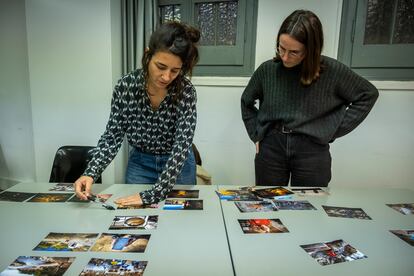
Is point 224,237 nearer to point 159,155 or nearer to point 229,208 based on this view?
point 229,208

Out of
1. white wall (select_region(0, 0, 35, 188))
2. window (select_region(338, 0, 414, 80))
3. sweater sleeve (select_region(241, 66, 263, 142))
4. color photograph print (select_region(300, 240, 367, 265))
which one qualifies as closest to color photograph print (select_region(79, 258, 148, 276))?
color photograph print (select_region(300, 240, 367, 265))

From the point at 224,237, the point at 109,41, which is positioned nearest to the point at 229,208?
the point at 224,237

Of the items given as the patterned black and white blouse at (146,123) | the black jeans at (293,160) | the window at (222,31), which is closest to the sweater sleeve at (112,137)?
the patterned black and white blouse at (146,123)

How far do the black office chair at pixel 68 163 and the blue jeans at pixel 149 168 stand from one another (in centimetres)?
28

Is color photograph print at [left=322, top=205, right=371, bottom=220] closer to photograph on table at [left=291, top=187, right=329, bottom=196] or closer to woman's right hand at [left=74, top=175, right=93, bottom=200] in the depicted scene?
photograph on table at [left=291, top=187, right=329, bottom=196]

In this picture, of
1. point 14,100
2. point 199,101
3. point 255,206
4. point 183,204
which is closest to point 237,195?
point 255,206

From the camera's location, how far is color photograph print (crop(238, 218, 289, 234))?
0.90m

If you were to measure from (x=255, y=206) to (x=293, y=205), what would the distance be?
0.50ft

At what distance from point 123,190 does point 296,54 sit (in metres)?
0.96

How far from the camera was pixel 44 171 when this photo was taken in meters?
2.59

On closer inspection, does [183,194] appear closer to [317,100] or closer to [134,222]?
[134,222]

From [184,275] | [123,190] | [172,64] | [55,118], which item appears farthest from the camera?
[55,118]

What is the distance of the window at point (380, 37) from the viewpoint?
217 cm

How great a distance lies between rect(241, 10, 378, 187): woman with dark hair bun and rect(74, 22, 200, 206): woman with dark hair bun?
43 cm
